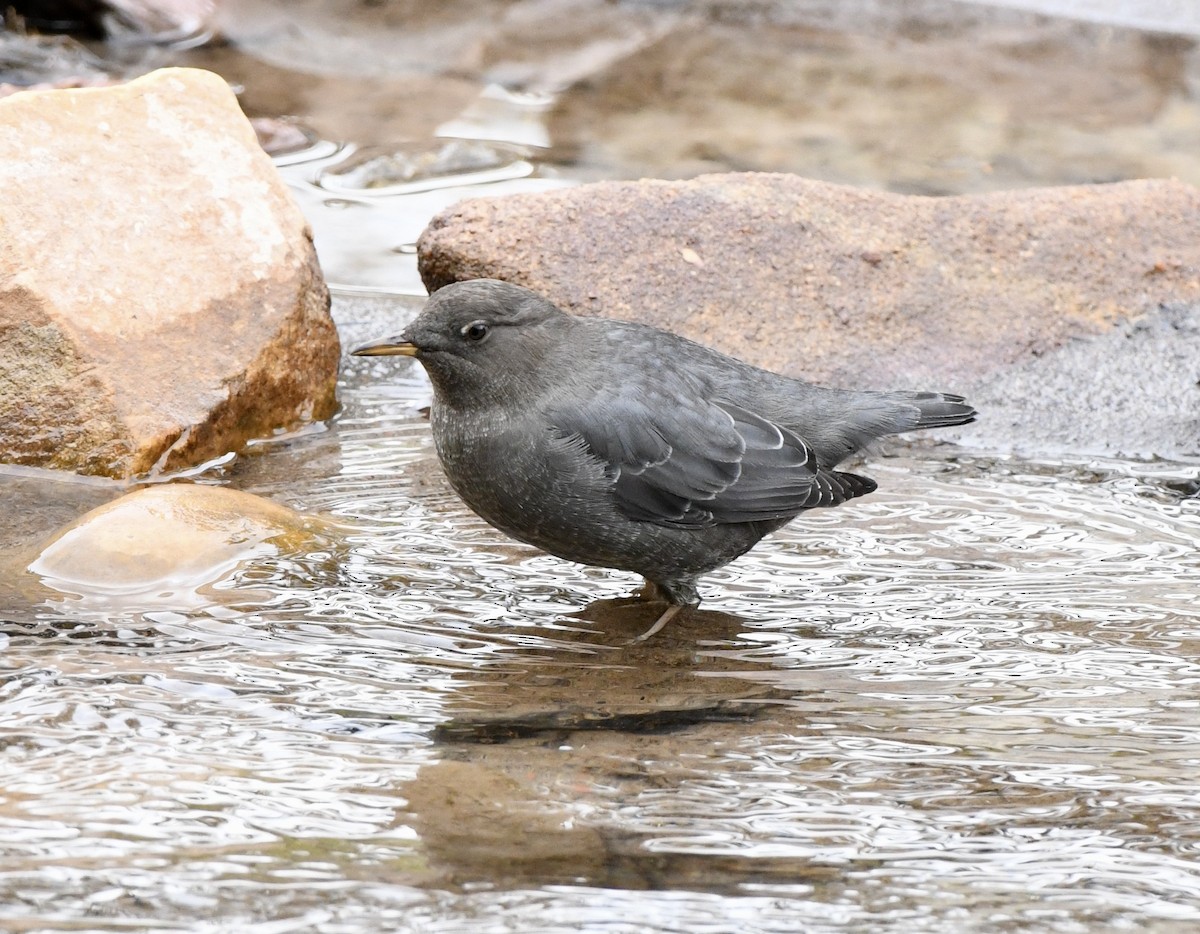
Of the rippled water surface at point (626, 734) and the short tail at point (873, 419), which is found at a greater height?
the short tail at point (873, 419)

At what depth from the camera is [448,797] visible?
332 centimetres

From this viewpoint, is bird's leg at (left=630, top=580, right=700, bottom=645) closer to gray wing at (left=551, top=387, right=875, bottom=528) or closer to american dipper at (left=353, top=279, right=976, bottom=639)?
american dipper at (left=353, top=279, right=976, bottom=639)

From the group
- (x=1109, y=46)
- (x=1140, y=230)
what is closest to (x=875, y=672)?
(x=1140, y=230)

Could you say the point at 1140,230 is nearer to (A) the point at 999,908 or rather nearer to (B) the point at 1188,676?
(B) the point at 1188,676

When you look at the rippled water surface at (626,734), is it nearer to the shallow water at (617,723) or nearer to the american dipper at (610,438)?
the shallow water at (617,723)

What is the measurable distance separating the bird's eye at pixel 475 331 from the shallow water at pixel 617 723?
75 cm

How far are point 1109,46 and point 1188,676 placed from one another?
7503 mm

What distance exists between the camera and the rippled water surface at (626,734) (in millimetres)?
2990

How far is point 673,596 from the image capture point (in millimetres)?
4645

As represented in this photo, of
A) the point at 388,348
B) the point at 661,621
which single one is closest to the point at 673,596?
the point at 661,621

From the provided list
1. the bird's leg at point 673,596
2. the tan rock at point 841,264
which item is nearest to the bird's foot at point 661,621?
the bird's leg at point 673,596

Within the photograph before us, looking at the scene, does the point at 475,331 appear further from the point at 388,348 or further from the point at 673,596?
the point at 673,596

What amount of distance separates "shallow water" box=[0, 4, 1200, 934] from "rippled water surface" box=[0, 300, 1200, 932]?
0.01 m

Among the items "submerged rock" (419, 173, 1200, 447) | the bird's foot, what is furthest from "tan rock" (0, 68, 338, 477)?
the bird's foot
